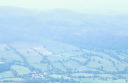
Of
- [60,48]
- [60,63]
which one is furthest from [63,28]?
[60,63]

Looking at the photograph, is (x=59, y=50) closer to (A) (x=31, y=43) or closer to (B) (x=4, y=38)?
(A) (x=31, y=43)

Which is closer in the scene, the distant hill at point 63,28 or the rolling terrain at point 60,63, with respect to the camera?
the rolling terrain at point 60,63

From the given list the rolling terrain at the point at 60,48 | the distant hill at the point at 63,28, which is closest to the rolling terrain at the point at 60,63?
the rolling terrain at the point at 60,48

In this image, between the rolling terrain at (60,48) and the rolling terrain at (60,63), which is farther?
the rolling terrain at (60,48)

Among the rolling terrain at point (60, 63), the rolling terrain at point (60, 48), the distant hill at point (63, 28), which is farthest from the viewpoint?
the distant hill at point (63, 28)

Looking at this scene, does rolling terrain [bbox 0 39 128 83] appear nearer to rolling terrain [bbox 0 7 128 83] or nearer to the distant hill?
rolling terrain [bbox 0 7 128 83]

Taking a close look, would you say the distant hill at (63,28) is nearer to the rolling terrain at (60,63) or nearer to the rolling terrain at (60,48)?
the rolling terrain at (60,48)

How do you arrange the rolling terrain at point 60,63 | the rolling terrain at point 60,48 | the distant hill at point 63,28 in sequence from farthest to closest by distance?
1. the distant hill at point 63,28
2. the rolling terrain at point 60,48
3. the rolling terrain at point 60,63

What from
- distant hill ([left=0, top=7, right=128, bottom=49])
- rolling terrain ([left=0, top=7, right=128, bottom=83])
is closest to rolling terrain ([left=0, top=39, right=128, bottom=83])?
rolling terrain ([left=0, top=7, right=128, bottom=83])

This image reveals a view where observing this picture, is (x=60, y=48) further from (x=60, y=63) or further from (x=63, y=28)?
(x=63, y=28)

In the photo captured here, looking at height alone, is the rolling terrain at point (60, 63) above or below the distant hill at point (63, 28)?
above

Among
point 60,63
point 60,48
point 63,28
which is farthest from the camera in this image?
point 63,28
